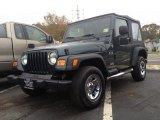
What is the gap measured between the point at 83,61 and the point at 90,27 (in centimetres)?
183

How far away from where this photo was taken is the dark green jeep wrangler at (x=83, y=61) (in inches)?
163

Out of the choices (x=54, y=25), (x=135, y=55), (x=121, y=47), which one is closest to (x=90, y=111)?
(x=121, y=47)

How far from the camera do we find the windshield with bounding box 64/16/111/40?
5.74 m

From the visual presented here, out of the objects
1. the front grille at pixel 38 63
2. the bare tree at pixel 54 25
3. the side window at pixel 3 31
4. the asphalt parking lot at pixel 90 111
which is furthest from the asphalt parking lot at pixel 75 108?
the bare tree at pixel 54 25

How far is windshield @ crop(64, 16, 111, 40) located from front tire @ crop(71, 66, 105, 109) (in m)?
1.50

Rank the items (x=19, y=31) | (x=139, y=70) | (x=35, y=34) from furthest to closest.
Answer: (x=35, y=34) < (x=19, y=31) < (x=139, y=70)

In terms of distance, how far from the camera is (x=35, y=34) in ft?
24.6

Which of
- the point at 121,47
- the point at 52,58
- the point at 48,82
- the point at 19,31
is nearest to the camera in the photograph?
the point at 48,82

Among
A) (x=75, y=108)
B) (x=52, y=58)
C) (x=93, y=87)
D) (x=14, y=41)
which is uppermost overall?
(x=14, y=41)

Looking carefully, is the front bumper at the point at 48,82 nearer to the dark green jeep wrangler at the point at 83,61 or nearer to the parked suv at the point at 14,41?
the dark green jeep wrangler at the point at 83,61

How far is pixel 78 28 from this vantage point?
20.5ft

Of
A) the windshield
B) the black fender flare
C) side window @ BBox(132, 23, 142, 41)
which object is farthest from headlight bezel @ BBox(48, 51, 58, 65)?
side window @ BBox(132, 23, 142, 41)

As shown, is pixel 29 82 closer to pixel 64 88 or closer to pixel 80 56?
pixel 64 88

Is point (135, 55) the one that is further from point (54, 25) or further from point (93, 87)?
point (54, 25)
